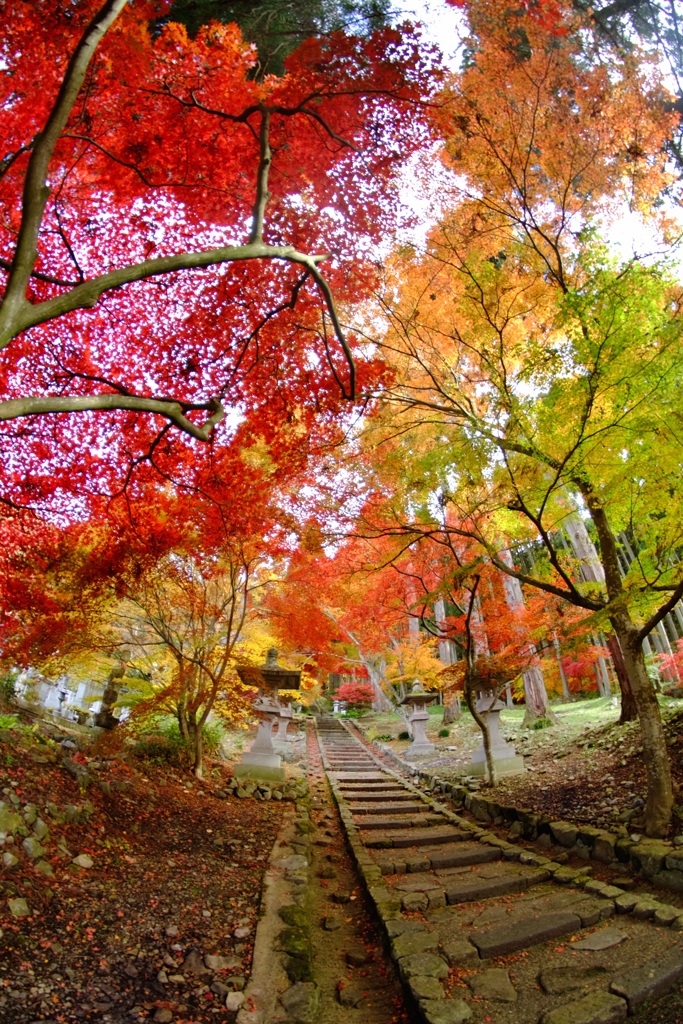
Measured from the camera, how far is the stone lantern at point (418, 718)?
49.1 feet

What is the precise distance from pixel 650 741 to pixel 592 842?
1.37 metres

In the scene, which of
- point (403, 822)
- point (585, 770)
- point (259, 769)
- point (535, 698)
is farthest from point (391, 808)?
point (535, 698)

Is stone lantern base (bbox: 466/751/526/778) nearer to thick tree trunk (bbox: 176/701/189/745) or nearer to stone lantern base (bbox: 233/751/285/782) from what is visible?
stone lantern base (bbox: 233/751/285/782)

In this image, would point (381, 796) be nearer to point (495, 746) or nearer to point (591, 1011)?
point (495, 746)

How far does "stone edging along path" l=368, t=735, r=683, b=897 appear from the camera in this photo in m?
4.48

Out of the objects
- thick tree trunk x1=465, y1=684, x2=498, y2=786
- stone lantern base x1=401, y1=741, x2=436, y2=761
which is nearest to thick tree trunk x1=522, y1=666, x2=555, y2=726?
stone lantern base x1=401, y1=741, x2=436, y2=761

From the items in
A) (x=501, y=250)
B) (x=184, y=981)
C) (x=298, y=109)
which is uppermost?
(x=298, y=109)

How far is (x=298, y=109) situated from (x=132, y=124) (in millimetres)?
3934

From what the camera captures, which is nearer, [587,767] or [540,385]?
[540,385]

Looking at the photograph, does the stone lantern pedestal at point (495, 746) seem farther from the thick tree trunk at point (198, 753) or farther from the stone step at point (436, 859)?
the thick tree trunk at point (198, 753)

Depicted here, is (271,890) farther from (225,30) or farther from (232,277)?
(225,30)

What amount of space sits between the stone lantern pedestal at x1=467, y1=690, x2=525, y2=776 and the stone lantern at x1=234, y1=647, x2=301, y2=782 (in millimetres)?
4112

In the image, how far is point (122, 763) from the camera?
7.29 metres

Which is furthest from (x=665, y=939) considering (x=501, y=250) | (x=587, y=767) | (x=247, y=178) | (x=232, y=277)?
(x=247, y=178)
